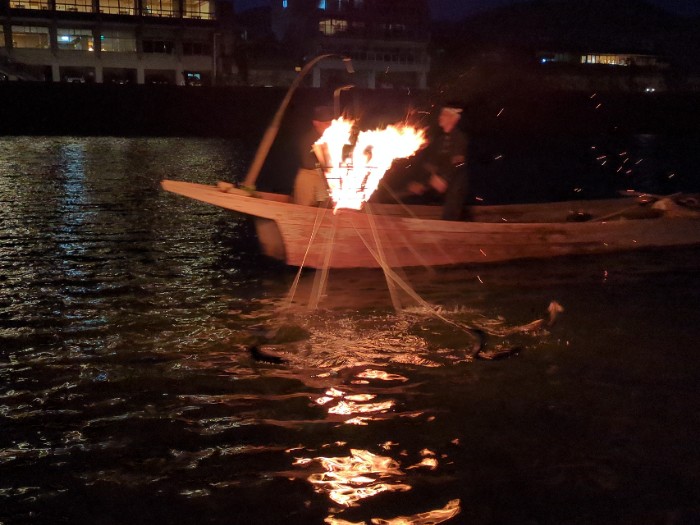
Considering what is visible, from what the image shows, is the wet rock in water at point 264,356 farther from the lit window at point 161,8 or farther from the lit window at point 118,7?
the lit window at point 161,8

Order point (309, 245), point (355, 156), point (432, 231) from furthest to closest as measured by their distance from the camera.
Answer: point (432, 231) < point (309, 245) < point (355, 156)

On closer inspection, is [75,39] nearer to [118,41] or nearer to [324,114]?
[118,41]

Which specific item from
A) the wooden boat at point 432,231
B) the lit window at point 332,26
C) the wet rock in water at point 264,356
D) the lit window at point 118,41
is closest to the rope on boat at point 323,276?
the wooden boat at point 432,231

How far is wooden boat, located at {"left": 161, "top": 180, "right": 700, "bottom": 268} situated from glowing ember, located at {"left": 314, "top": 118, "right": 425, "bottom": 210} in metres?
0.36

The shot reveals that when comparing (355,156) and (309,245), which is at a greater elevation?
(355,156)

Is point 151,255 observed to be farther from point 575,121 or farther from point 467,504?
point 575,121

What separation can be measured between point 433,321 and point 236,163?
84.1 ft

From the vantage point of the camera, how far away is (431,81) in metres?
69.1

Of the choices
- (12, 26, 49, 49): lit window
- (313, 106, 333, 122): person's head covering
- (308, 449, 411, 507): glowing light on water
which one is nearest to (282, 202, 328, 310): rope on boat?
(313, 106, 333, 122): person's head covering

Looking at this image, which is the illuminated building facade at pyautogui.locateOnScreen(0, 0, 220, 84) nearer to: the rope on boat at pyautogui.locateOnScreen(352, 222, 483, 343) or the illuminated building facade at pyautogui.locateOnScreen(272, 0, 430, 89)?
the illuminated building facade at pyautogui.locateOnScreen(272, 0, 430, 89)

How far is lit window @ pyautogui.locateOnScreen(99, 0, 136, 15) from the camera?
2542 inches

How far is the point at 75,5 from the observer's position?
63375 mm

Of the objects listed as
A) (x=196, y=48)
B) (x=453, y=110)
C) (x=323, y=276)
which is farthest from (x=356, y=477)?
(x=196, y=48)

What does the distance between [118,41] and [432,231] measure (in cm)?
5951
